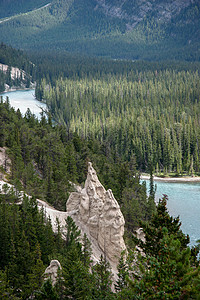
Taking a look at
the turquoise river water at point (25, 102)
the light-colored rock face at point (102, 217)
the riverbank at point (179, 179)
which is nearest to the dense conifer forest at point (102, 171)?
the light-colored rock face at point (102, 217)

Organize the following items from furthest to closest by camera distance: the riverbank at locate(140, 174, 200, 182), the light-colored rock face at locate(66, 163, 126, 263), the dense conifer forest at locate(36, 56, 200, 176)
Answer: the dense conifer forest at locate(36, 56, 200, 176)
the riverbank at locate(140, 174, 200, 182)
the light-colored rock face at locate(66, 163, 126, 263)

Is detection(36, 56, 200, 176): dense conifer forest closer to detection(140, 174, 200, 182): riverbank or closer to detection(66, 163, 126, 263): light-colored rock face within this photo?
detection(140, 174, 200, 182): riverbank

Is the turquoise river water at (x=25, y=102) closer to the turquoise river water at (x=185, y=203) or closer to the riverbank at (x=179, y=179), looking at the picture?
the riverbank at (x=179, y=179)

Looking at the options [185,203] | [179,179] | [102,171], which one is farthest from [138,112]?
[102,171]

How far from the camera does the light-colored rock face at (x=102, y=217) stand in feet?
125

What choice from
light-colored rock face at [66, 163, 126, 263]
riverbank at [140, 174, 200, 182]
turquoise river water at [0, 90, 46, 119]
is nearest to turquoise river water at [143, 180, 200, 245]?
riverbank at [140, 174, 200, 182]

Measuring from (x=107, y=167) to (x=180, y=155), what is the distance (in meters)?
37.6

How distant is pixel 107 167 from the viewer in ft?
243

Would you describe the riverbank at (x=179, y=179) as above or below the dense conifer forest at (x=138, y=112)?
below

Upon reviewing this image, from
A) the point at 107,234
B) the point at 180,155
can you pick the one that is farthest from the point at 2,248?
the point at 180,155

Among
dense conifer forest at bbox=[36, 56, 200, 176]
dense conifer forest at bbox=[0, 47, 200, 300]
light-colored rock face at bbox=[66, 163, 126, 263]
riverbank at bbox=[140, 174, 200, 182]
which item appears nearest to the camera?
dense conifer forest at bbox=[0, 47, 200, 300]

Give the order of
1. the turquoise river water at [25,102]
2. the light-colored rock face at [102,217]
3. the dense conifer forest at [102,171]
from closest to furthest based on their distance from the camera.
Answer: the dense conifer forest at [102,171] → the light-colored rock face at [102,217] → the turquoise river water at [25,102]

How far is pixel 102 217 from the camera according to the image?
39.2 meters

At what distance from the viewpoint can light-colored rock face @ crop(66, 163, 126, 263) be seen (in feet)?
125
